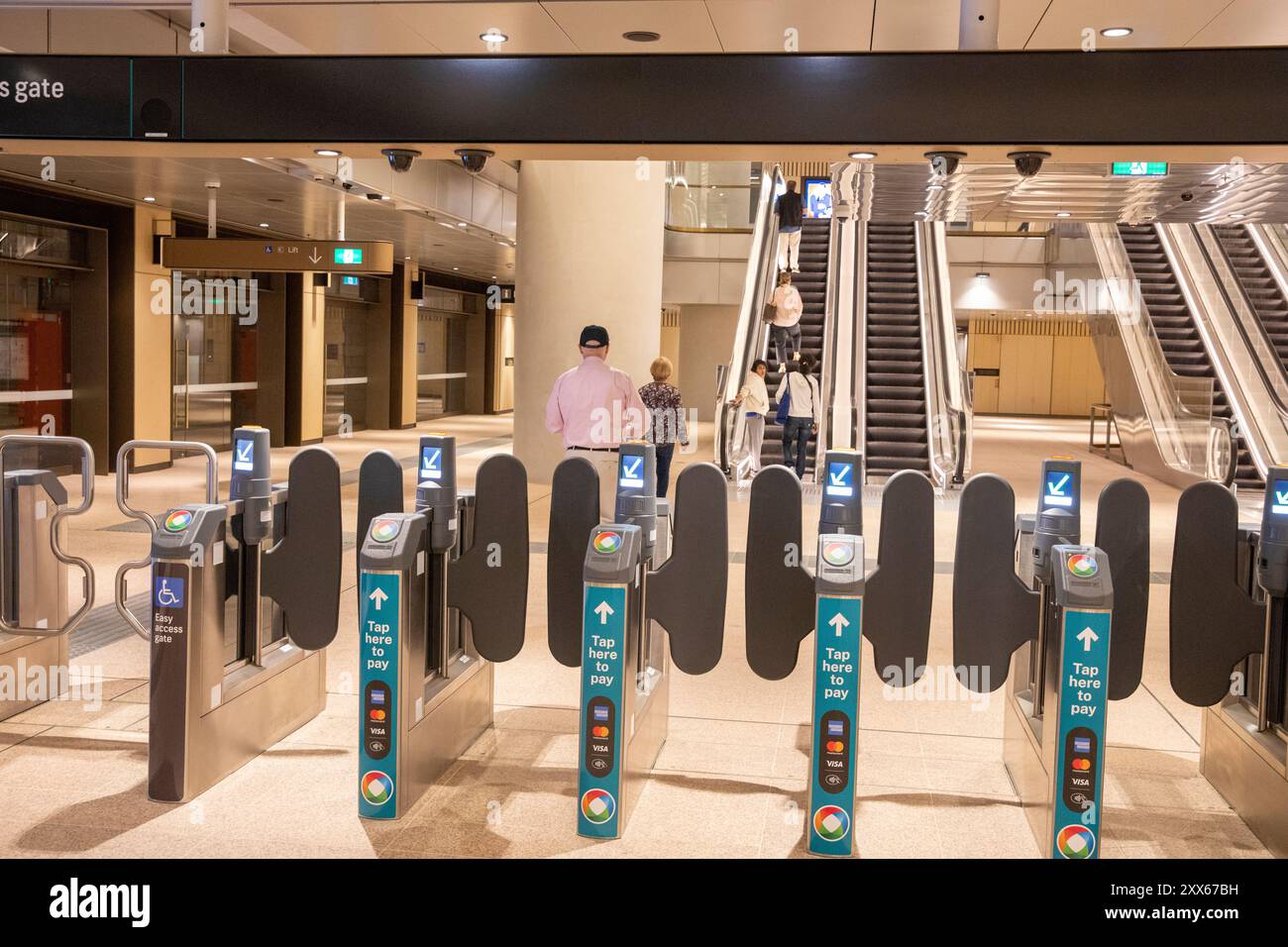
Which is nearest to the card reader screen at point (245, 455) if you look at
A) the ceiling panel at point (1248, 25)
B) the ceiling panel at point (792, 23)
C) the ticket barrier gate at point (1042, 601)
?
the ticket barrier gate at point (1042, 601)

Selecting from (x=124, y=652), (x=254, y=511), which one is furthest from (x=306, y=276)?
(x=254, y=511)

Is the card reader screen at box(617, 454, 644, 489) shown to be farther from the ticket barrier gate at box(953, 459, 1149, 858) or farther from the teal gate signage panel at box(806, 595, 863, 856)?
the ticket barrier gate at box(953, 459, 1149, 858)

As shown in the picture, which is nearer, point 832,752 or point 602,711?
point 832,752

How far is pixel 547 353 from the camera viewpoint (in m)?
11.9

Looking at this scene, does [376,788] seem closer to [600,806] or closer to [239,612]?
[600,806]

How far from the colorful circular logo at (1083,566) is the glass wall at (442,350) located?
1874 cm

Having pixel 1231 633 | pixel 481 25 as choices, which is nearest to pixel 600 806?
pixel 1231 633

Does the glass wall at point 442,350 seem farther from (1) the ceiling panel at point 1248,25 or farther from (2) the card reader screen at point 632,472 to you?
(2) the card reader screen at point 632,472

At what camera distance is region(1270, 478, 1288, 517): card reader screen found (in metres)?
3.57

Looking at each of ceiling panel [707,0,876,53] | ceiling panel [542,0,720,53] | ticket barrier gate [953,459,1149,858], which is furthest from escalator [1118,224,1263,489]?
ticket barrier gate [953,459,1149,858]

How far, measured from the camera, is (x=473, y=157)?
4.20 m

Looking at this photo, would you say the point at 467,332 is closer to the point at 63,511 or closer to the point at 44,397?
the point at 44,397

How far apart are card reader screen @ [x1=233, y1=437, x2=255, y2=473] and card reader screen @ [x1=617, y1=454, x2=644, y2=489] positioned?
133cm

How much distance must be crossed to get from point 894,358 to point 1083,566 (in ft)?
37.6
